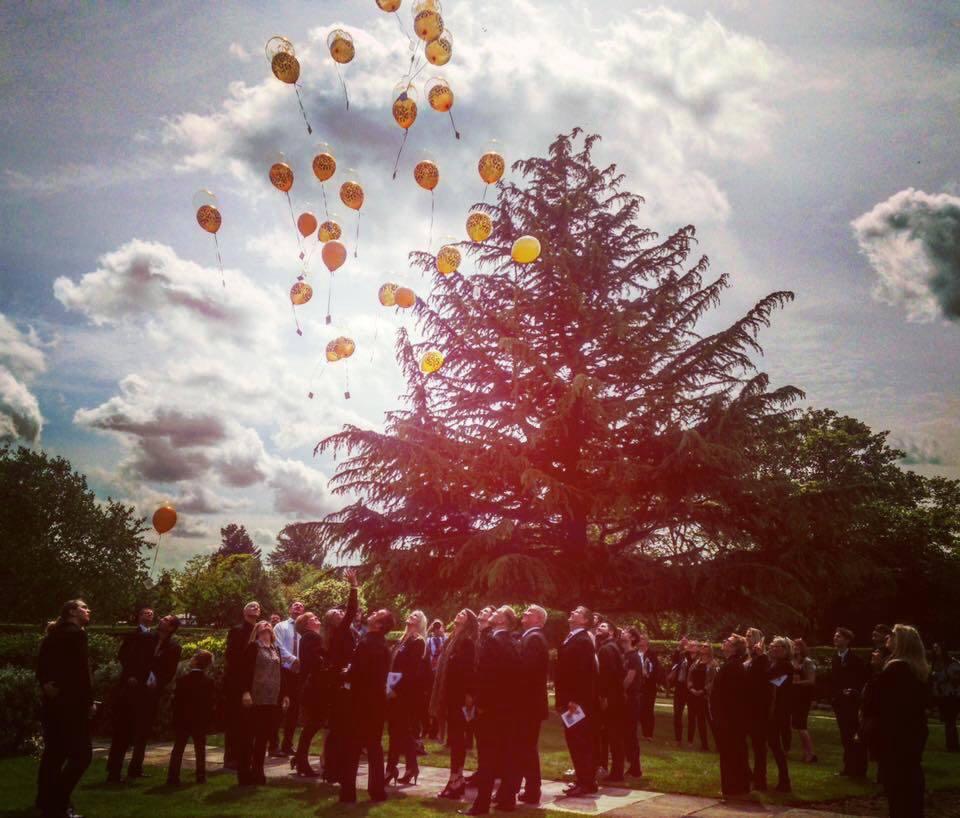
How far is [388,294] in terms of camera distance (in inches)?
496

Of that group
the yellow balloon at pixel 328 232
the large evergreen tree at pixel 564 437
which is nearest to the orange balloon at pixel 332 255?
the yellow balloon at pixel 328 232

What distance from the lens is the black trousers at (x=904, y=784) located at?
550 cm

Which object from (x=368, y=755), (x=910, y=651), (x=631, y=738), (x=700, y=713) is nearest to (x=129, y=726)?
(x=368, y=755)

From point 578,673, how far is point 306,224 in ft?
25.1

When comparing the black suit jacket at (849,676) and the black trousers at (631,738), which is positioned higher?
the black suit jacket at (849,676)

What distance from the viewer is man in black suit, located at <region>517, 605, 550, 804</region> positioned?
698 cm

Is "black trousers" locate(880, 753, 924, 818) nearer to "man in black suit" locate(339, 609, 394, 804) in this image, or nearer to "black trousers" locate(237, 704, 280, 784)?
"man in black suit" locate(339, 609, 394, 804)

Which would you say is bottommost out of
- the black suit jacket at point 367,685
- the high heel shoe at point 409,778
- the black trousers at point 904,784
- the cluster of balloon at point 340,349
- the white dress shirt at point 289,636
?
the high heel shoe at point 409,778

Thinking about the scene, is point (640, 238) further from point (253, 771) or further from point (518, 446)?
point (253, 771)

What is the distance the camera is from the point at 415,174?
10.2m

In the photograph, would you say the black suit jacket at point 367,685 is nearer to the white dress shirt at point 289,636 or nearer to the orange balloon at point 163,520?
the white dress shirt at point 289,636

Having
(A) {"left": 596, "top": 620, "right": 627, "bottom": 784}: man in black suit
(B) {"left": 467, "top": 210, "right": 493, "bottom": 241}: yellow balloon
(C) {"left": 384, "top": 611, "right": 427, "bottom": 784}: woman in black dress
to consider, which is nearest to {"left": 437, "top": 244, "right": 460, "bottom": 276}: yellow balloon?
(B) {"left": 467, "top": 210, "right": 493, "bottom": 241}: yellow balloon

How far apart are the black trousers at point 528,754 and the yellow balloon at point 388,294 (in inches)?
308

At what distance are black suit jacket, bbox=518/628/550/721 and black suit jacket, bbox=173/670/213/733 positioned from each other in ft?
12.3
